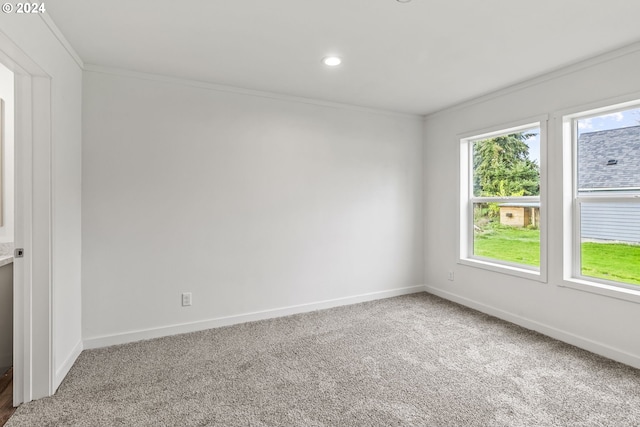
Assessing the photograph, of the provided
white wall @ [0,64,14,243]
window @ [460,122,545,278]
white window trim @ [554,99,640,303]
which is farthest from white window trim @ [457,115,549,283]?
white wall @ [0,64,14,243]

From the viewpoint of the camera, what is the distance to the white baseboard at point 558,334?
2.45 m

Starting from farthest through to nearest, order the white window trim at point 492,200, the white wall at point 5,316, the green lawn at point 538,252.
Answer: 1. the white window trim at point 492,200
2. the green lawn at point 538,252
3. the white wall at point 5,316

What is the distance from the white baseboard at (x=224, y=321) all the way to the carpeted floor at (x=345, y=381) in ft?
0.33

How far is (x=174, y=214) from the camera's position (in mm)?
2971

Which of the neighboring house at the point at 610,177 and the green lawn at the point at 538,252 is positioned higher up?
the neighboring house at the point at 610,177

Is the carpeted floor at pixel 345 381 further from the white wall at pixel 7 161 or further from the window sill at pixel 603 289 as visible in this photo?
the white wall at pixel 7 161

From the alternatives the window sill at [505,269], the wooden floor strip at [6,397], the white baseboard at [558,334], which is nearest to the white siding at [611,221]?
the window sill at [505,269]

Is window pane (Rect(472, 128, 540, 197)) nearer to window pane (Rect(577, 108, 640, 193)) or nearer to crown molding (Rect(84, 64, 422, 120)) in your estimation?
window pane (Rect(577, 108, 640, 193))

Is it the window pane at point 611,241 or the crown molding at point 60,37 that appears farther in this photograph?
the window pane at point 611,241

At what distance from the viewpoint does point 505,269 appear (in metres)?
3.34

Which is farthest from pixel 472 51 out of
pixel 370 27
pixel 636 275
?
pixel 636 275

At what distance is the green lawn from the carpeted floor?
698 mm

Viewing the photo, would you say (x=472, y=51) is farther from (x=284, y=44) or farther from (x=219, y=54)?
(x=219, y=54)

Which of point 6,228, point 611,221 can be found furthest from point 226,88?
point 611,221
